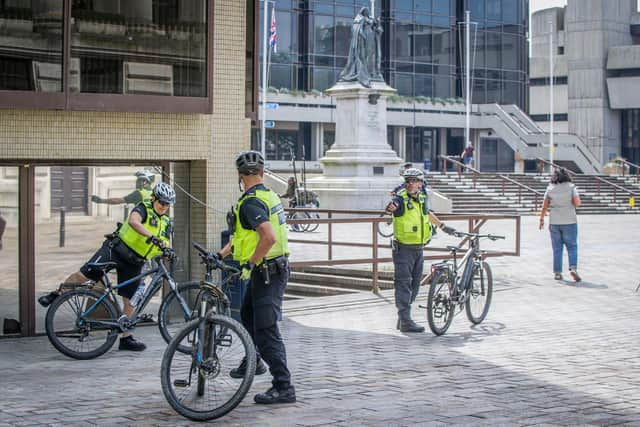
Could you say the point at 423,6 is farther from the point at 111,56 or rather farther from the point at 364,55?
the point at 111,56

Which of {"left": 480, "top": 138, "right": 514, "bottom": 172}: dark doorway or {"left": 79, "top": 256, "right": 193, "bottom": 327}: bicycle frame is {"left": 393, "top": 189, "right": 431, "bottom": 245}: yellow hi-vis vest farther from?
{"left": 480, "top": 138, "right": 514, "bottom": 172}: dark doorway

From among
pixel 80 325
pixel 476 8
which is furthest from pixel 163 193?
pixel 476 8

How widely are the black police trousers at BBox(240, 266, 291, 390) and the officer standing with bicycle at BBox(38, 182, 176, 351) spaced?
8.73 feet

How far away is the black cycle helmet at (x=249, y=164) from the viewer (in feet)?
25.0

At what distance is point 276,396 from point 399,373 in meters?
1.67

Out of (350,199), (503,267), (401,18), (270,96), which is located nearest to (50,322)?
(503,267)

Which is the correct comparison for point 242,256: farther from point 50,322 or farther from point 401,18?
point 401,18

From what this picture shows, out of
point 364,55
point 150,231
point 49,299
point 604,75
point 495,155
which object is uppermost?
point 604,75

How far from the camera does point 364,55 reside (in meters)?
37.3

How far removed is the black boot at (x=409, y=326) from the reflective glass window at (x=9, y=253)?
392 centimetres

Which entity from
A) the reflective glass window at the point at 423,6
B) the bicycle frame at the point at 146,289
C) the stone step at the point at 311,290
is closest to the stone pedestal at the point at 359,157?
the stone step at the point at 311,290

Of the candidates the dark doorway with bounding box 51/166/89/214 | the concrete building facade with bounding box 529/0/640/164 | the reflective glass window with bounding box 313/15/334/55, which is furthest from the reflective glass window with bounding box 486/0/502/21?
the dark doorway with bounding box 51/166/89/214

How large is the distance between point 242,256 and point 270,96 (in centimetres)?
5651

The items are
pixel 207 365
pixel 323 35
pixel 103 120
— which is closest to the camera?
pixel 207 365
